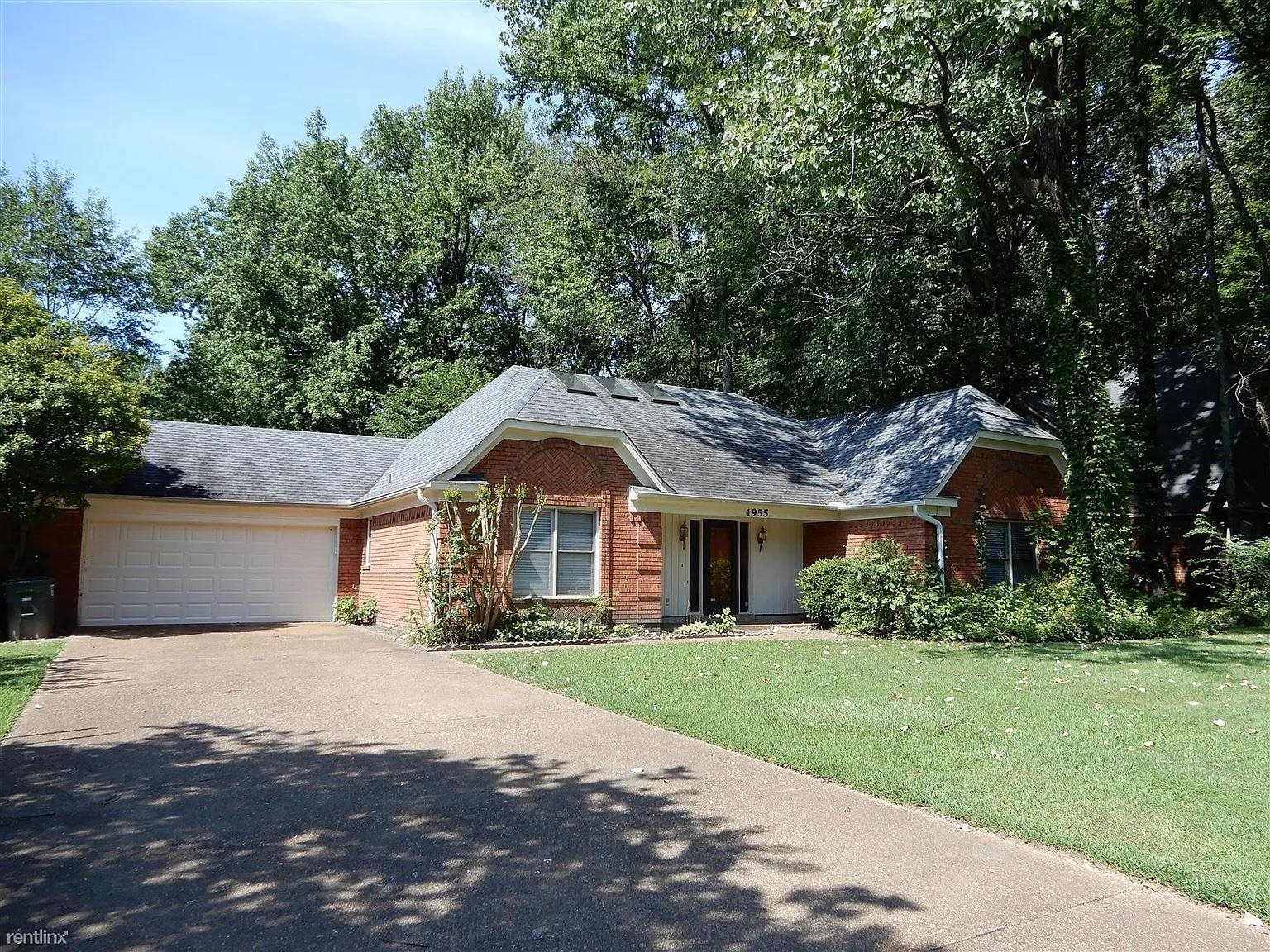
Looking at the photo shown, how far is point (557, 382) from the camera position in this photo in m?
18.5

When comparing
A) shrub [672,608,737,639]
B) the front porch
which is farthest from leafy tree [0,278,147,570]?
shrub [672,608,737,639]

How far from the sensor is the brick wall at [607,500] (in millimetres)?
15266

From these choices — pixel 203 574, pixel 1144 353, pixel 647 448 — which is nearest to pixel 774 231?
pixel 647 448

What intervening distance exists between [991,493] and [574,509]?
942 centimetres

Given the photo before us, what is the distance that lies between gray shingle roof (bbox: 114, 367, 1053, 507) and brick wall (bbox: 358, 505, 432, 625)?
687mm

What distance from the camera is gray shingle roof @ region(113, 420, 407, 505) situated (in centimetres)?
1786

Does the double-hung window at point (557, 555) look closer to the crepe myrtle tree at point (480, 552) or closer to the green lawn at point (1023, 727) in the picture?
the crepe myrtle tree at point (480, 552)

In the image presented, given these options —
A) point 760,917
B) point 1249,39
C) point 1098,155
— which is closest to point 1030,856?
point 760,917

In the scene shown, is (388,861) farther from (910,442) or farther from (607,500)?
(910,442)

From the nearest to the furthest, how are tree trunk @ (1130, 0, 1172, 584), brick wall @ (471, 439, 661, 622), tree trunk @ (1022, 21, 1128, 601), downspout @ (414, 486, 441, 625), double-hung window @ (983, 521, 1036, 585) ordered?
downspout @ (414, 486, 441, 625), brick wall @ (471, 439, 661, 622), tree trunk @ (1022, 21, 1128, 601), double-hung window @ (983, 521, 1036, 585), tree trunk @ (1130, 0, 1172, 584)

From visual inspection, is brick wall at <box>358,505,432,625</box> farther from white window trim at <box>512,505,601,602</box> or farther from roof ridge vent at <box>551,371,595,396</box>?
roof ridge vent at <box>551,371,595,396</box>

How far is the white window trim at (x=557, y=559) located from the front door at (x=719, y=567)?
3291 millimetres

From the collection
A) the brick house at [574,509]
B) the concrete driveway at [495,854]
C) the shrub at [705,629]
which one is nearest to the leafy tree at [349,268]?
the brick house at [574,509]

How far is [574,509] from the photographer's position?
51.6 feet
